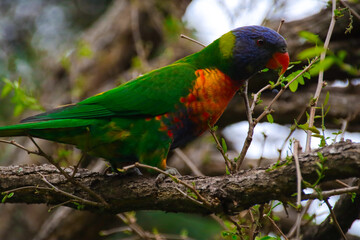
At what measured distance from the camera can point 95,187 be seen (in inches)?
121

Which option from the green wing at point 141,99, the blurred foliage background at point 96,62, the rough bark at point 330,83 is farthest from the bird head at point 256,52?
the rough bark at point 330,83

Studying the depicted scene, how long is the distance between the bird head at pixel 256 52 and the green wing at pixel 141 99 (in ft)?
1.27

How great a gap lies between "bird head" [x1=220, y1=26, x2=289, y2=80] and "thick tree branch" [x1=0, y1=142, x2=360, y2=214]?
113 cm

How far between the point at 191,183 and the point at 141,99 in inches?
35.7

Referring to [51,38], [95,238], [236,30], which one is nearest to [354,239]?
[236,30]

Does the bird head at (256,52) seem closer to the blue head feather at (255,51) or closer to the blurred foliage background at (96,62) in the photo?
the blue head feather at (255,51)

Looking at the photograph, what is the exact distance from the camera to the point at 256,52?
133 inches

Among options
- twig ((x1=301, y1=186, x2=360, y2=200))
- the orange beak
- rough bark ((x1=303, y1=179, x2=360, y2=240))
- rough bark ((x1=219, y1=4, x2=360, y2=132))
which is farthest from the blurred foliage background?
twig ((x1=301, y1=186, x2=360, y2=200))

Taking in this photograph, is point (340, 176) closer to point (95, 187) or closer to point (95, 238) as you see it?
point (95, 187)

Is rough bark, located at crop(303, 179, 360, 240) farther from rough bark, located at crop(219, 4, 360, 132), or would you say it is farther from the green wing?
rough bark, located at crop(219, 4, 360, 132)

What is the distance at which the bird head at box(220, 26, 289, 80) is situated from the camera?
11.0 ft

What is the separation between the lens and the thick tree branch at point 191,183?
2.18 meters

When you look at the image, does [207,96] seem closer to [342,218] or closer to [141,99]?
[141,99]

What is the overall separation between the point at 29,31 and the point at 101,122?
19.3 ft
